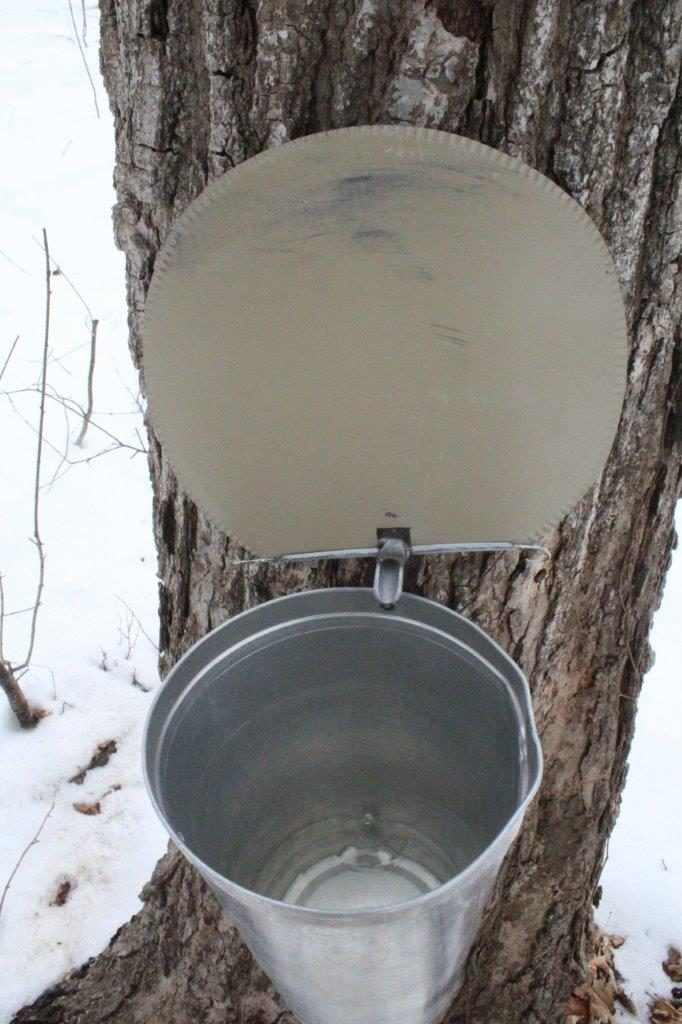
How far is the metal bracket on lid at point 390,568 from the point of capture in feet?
3.29

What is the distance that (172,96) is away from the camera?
0.99 m

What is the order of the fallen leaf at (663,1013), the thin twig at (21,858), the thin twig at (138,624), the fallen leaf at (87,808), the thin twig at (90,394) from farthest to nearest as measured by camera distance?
the thin twig at (90,394), the thin twig at (138,624), the fallen leaf at (87,808), the thin twig at (21,858), the fallen leaf at (663,1013)

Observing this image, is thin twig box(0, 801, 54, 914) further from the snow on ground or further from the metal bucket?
the metal bucket

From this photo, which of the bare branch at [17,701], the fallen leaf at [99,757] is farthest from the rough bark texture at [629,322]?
the bare branch at [17,701]

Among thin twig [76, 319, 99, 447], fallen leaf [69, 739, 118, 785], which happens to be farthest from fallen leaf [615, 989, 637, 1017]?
thin twig [76, 319, 99, 447]

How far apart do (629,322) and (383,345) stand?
318mm

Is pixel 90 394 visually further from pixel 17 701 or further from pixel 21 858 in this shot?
pixel 21 858

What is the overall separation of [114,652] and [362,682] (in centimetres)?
130

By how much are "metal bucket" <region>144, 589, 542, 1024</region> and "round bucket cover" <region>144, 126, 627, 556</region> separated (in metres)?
0.15

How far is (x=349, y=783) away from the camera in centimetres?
138

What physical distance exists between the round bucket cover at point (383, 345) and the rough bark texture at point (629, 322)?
112mm

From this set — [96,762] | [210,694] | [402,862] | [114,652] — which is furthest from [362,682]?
[114,652]

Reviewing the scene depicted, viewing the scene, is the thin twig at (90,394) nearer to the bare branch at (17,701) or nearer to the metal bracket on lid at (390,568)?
the bare branch at (17,701)

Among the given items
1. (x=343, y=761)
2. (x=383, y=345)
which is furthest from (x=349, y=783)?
(x=383, y=345)
